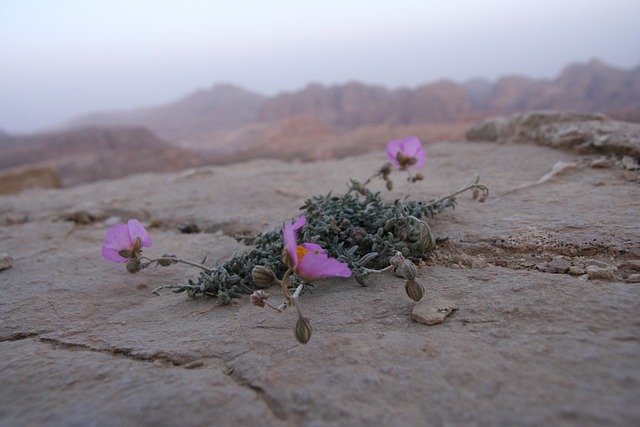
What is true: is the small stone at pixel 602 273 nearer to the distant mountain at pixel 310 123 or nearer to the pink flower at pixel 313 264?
the pink flower at pixel 313 264

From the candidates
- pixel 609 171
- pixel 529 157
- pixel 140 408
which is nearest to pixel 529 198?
pixel 609 171

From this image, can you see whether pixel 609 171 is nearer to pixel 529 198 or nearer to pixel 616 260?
pixel 529 198

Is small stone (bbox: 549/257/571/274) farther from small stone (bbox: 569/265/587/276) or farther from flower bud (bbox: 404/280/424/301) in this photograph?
flower bud (bbox: 404/280/424/301)

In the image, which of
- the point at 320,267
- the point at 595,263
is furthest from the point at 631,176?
the point at 320,267

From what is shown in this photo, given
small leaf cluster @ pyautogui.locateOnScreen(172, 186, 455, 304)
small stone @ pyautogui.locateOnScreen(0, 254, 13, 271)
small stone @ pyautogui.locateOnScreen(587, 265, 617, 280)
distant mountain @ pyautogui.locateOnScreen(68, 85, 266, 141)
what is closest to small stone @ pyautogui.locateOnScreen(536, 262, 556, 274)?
small stone @ pyautogui.locateOnScreen(587, 265, 617, 280)

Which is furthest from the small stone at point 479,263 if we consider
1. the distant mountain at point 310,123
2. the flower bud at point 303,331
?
the distant mountain at point 310,123
